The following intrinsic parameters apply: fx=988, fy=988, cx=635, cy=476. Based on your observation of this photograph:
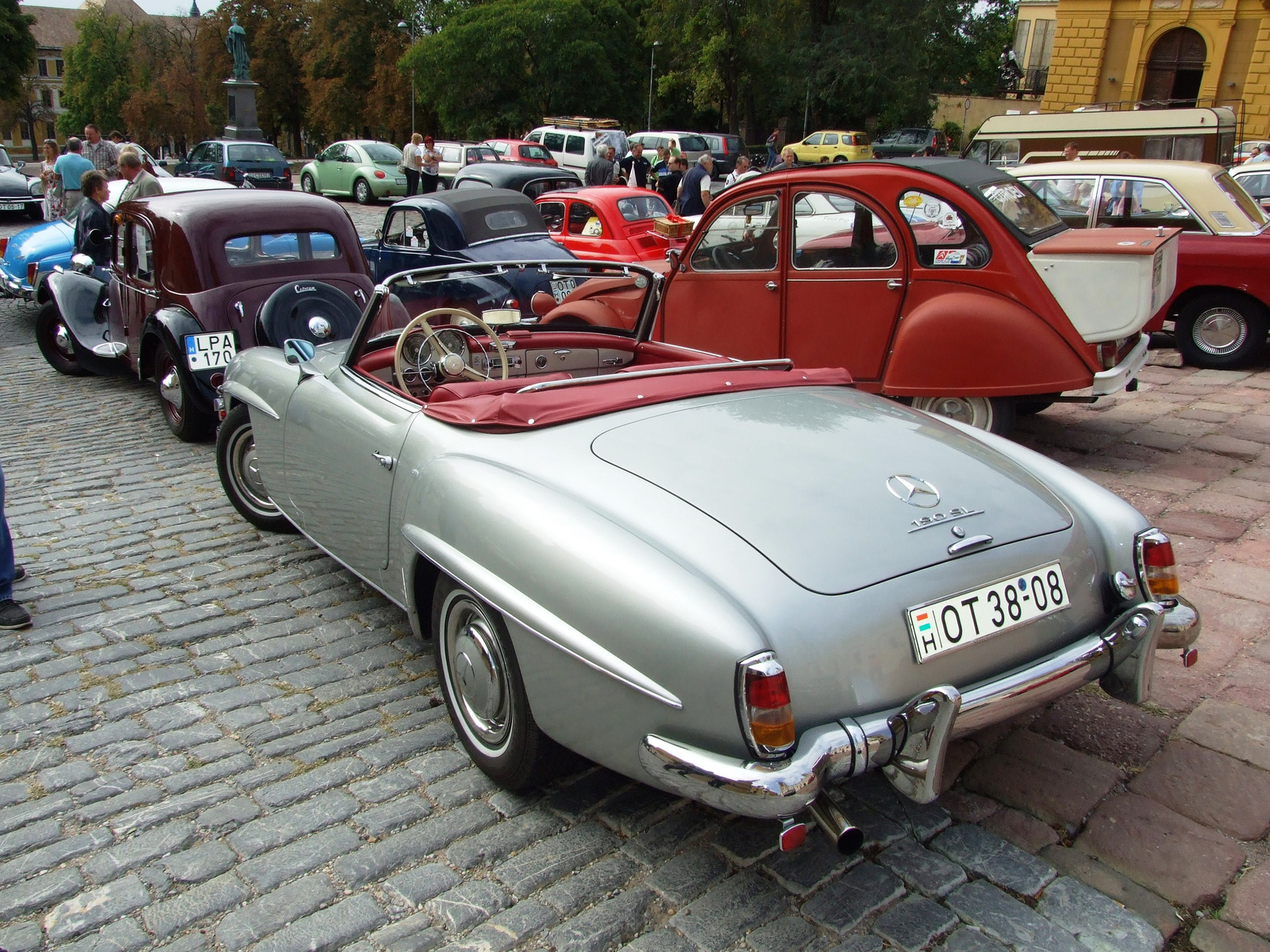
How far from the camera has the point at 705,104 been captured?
153 feet

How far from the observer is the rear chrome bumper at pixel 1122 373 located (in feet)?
18.3

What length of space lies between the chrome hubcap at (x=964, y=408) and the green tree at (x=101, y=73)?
74.6 m

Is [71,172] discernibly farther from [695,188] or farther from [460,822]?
[460,822]

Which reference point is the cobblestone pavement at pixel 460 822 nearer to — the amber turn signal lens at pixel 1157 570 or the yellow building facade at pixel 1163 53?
the amber turn signal lens at pixel 1157 570

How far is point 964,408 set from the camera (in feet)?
19.5

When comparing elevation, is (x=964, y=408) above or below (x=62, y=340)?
above

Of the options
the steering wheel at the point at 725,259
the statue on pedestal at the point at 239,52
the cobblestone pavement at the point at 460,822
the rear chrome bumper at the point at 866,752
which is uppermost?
the statue on pedestal at the point at 239,52

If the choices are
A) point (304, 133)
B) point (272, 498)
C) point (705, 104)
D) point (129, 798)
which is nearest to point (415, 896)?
point (129, 798)

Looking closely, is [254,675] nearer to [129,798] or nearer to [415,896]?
[129,798]

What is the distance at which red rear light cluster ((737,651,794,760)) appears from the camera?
2.12 meters

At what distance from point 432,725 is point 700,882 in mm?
1168

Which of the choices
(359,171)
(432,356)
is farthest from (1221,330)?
(359,171)

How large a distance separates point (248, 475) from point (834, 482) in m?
3.45

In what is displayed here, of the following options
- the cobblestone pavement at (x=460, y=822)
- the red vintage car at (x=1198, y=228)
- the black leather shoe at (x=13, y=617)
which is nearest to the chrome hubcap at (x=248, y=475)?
the cobblestone pavement at (x=460, y=822)
